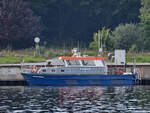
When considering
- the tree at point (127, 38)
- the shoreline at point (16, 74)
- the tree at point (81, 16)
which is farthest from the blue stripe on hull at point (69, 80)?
the tree at point (81, 16)

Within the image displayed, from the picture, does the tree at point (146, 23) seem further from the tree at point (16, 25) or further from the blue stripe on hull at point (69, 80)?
the blue stripe on hull at point (69, 80)

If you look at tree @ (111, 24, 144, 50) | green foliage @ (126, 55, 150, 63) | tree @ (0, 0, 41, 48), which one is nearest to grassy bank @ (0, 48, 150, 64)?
green foliage @ (126, 55, 150, 63)

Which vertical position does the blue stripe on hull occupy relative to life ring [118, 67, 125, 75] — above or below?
below

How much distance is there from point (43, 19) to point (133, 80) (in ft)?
208

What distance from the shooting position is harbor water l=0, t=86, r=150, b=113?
45562 mm

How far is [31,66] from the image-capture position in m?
69.7

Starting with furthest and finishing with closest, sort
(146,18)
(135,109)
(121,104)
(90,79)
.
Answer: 1. (146,18)
2. (90,79)
3. (121,104)
4. (135,109)

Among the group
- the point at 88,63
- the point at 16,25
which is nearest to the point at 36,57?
the point at 88,63

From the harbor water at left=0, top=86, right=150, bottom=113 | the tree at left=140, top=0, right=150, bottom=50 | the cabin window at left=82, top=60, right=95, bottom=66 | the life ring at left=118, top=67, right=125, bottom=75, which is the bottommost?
the harbor water at left=0, top=86, right=150, bottom=113

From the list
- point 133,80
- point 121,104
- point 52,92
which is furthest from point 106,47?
point 121,104

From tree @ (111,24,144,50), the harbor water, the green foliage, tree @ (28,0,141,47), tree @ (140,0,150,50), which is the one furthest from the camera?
tree @ (28,0,141,47)

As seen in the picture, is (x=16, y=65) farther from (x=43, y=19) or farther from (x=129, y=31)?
(x=43, y=19)

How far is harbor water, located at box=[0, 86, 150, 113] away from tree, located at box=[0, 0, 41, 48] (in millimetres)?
36622

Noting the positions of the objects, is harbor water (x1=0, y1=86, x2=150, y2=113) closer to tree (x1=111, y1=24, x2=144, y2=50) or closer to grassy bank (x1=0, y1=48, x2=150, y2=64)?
grassy bank (x1=0, y1=48, x2=150, y2=64)
